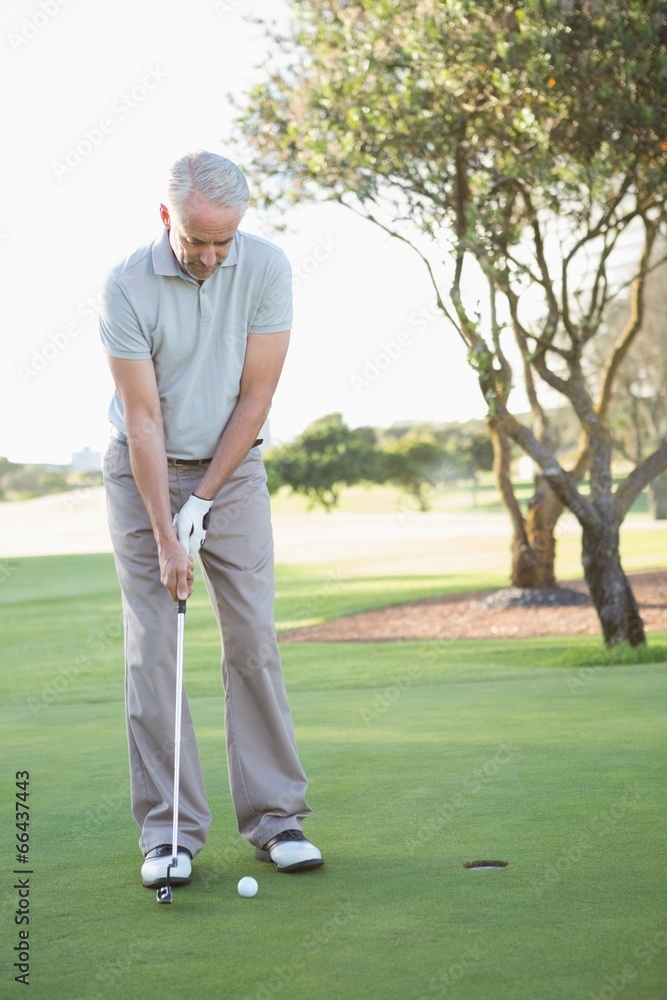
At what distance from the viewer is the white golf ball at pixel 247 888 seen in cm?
287

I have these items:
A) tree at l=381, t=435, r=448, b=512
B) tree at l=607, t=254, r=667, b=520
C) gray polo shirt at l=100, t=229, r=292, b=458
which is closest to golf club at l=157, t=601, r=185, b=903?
gray polo shirt at l=100, t=229, r=292, b=458

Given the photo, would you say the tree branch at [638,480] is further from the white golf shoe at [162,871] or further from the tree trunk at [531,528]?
the white golf shoe at [162,871]

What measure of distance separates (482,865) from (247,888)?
2.04 ft

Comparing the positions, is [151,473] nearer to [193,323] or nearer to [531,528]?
[193,323]

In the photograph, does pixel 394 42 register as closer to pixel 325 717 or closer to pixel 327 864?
pixel 325 717

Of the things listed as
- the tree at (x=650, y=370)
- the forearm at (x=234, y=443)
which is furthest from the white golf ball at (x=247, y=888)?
the tree at (x=650, y=370)

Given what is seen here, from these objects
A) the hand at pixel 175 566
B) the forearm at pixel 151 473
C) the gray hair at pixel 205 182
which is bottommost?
the hand at pixel 175 566

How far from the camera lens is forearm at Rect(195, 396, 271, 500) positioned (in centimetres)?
328

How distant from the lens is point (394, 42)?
27.5 feet

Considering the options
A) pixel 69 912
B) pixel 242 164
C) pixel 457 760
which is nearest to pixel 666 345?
pixel 242 164

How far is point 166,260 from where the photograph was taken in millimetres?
3246

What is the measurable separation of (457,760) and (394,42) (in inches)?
235

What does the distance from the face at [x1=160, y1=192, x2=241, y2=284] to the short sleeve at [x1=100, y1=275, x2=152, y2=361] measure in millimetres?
197

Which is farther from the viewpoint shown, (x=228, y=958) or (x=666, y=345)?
(x=666, y=345)
